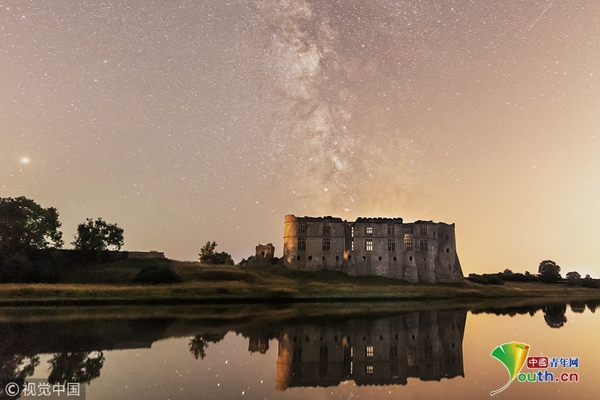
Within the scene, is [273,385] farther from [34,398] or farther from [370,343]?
[370,343]

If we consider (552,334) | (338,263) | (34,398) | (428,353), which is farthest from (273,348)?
(338,263)

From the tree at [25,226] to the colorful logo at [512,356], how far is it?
5846 centimetres

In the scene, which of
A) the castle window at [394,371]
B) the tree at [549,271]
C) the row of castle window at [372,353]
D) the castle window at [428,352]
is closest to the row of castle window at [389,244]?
the tree at [549,271]

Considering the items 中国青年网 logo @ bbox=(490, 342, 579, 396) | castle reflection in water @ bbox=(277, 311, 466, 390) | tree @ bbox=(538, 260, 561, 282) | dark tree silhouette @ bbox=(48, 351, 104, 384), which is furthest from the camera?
tree @ bbox=(538, 260, 561, 282)

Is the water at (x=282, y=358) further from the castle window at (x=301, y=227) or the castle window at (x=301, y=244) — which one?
the castle window at (x=301, y=227)

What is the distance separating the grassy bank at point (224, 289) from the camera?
39.0m

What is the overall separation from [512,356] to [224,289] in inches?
1433

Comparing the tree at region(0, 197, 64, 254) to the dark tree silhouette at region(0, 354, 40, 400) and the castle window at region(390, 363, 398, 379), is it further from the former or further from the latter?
the castle window at region(390, 363, 398, 379)

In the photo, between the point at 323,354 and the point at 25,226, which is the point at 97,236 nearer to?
the point at 25,226

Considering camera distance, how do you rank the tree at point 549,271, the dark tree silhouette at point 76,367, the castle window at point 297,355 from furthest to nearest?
the tree at point 549,271 → the castle window at point 297,355 → the dark tree silhouette at point 76,367

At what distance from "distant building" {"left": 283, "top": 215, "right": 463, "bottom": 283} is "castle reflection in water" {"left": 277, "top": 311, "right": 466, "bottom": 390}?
4677 centimetres

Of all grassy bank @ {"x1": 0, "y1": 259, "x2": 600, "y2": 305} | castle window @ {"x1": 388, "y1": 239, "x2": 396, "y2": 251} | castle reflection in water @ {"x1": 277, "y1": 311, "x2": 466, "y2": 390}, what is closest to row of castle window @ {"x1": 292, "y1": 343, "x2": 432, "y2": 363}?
castle reflection in water @ {"x1": 277, "y1": 311, "x2": 466, "y2": 390}

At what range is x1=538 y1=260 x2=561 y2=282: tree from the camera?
102 meters

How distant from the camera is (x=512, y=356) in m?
16.4
